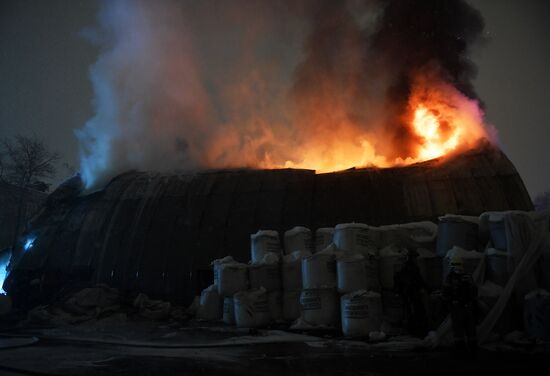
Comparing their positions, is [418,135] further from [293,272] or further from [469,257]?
[469,257]

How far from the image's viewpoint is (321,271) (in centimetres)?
877

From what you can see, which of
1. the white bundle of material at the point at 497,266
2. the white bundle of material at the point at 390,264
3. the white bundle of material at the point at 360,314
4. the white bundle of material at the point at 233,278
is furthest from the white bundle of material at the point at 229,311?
the white bundle of material at the point at 497,266

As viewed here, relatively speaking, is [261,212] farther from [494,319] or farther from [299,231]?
[494,319]

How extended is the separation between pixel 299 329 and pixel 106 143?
45.3 feet

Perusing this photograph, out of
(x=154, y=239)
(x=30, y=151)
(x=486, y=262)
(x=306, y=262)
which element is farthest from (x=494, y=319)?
(x=30, y=151)

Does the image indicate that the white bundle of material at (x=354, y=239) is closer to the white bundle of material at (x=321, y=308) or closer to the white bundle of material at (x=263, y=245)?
the white bundle of material at (x=321, y=308)

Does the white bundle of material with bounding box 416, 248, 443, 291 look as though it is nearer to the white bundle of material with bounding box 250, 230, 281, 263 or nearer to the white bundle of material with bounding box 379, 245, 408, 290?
the white bundle of material with bounding box 379, 245, 408, 290

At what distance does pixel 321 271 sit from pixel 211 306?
160 inches

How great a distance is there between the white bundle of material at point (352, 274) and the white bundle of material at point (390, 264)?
82 cm

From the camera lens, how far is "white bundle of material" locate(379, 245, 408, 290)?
353 inches

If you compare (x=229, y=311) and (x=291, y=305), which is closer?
(x=291, y=305)

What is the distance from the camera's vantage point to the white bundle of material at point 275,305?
9.91 metres

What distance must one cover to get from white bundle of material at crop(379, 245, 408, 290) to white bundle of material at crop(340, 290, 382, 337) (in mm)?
963

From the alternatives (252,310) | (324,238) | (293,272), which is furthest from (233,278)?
(324,238)
